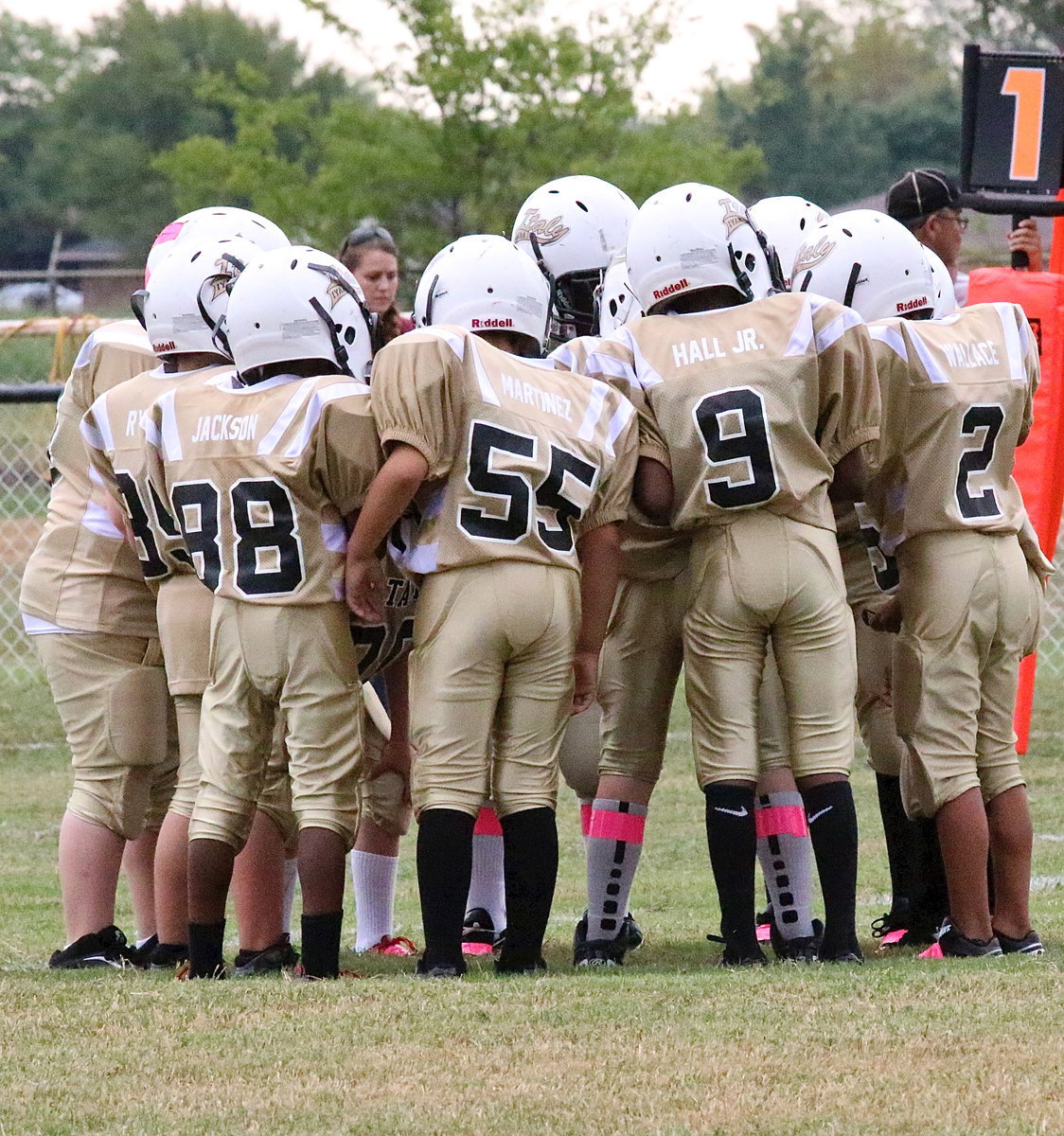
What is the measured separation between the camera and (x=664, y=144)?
19938 millimetres

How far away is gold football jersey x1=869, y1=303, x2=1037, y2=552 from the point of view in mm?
4840

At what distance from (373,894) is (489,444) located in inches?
67.4

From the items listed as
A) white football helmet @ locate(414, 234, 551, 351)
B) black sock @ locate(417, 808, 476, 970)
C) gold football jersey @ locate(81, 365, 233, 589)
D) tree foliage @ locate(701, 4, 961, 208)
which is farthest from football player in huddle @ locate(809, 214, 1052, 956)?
tree foliage @ locate(701, 4, 961, 208)

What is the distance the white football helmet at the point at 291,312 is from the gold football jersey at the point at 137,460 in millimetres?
217

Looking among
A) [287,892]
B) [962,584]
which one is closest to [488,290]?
[962,584]

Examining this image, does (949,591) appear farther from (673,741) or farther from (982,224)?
(982,224)

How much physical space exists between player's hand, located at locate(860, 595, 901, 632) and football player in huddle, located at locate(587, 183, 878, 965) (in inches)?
13.2

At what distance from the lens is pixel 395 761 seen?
5406mm

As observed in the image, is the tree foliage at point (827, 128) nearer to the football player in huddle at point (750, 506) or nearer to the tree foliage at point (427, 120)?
the tree foliage at point (427, 120)

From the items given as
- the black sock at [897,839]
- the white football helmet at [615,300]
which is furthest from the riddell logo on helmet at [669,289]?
the black sock at [897,839]

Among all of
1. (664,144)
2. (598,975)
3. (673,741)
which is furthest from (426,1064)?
(664,144)

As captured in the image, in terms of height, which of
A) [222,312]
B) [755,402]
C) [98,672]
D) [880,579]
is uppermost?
[222,312]

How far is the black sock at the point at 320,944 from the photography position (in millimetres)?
4523

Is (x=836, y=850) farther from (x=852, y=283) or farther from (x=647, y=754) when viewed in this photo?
(x=852, y=283)
